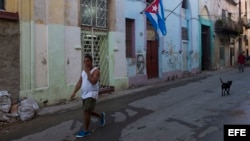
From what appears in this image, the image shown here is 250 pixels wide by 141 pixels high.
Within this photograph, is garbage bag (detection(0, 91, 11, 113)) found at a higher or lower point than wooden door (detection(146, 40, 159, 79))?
lower

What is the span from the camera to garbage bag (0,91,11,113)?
10055 millimetres

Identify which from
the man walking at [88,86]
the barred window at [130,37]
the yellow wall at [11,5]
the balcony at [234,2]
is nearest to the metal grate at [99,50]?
the barred window at [130,37]

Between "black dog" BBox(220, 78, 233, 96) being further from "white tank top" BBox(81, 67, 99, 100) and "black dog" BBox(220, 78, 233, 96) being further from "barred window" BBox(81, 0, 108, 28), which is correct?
"white tank top" BBox(81, 67, 99, 100)

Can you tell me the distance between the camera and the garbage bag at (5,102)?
10.1 meters

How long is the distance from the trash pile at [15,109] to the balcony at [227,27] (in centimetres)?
2467

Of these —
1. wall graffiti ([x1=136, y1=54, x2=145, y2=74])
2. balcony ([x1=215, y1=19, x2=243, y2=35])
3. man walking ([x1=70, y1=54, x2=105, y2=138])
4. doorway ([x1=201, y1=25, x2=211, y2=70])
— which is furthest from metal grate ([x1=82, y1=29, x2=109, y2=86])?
balcony ([x1=215, y1=19, x2=243, y2=35])

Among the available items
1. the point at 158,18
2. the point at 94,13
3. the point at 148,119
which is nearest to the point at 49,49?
the point at 94,13

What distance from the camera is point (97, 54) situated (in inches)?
612

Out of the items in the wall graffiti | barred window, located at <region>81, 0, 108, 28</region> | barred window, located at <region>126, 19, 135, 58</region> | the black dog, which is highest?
barred window, located at <region>81, 0, 108, 28</region>

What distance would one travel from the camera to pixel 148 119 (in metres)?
9.54

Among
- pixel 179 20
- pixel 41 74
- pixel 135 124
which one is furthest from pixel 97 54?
pixel 179 20

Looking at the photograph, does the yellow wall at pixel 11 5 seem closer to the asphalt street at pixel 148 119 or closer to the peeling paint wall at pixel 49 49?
the peeling paint wall at pixel 49 49

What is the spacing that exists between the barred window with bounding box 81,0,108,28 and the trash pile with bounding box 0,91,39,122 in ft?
16.4

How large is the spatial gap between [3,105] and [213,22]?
2491 cm
